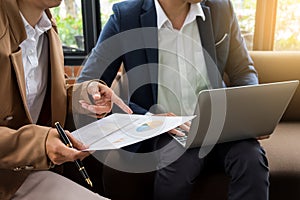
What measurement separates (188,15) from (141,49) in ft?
0.82

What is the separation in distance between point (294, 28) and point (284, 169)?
1.21 metres

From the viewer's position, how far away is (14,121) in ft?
3.13

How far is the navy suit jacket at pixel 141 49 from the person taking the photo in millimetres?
1420

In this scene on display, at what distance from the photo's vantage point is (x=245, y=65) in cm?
154

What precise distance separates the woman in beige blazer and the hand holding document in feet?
0.21

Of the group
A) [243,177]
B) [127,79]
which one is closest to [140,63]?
[127,79]

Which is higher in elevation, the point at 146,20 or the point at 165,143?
the point at 146,20

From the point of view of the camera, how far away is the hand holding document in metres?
0.89

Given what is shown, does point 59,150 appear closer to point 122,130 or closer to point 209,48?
point 122,130

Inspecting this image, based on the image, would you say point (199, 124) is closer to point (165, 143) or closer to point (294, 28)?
point (165, 143)

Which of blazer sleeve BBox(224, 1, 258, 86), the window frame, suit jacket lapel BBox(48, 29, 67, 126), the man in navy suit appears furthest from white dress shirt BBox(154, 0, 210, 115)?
the window frame

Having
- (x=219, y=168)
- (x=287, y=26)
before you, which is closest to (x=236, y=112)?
(x=219, y=168)

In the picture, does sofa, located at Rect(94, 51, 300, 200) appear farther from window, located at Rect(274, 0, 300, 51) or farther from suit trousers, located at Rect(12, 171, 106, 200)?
window, located at Rect(274, 0, 300, 51)

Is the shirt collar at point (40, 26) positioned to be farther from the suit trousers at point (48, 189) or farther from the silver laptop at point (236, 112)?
the silver laptop at point (236, 112)
